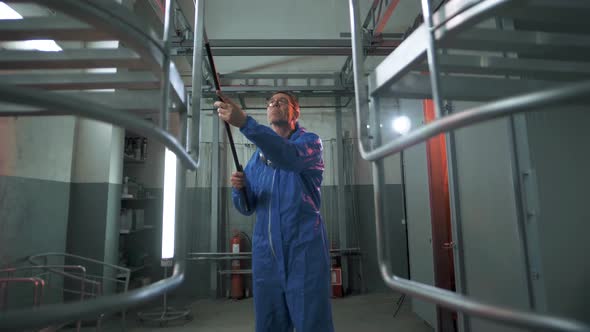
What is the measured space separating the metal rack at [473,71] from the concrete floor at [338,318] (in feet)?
9.14

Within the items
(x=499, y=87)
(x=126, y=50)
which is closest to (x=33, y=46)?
(x=126, y=50)

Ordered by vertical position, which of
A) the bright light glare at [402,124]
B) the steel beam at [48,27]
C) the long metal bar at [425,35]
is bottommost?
the long metal bar at [425,35]

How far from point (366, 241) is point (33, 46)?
4.81 m

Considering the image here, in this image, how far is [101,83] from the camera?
1271mm

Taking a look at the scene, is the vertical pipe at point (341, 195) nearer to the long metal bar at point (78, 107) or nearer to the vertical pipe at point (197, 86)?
the vertical pipe at point (197, 86)

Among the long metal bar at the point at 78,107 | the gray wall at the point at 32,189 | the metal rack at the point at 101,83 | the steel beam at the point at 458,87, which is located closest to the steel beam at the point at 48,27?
the metal rack at the point at 101,83

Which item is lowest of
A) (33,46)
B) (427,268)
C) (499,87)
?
(427,268)

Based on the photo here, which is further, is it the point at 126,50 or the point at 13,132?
the point at 13,132

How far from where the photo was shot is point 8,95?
1.68 feet

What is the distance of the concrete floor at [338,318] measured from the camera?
344 centimetres

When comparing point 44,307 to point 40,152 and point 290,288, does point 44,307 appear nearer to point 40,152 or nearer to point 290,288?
point 290,288

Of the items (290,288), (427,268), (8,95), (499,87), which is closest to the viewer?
(8,95)

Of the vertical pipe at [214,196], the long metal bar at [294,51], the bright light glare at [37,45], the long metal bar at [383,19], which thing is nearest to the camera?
the bright light glare at [37,45]

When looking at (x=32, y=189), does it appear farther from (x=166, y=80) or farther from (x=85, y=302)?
(x=85, y=302)
